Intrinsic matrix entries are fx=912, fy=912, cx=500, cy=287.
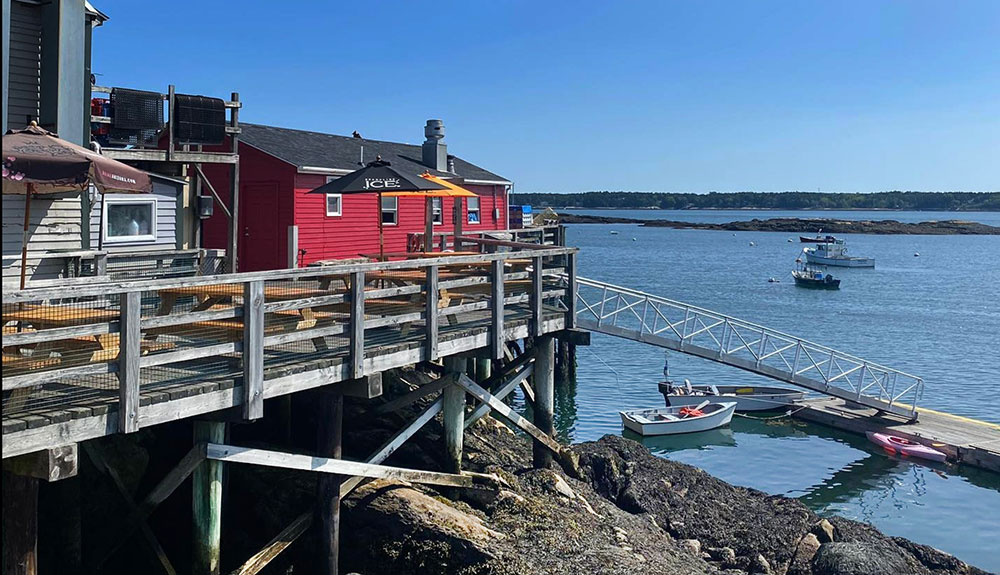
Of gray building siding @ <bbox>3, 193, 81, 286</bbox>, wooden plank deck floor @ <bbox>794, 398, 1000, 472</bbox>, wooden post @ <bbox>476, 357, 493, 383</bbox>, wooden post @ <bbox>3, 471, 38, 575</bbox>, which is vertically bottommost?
wooden plank deck floor @ <bbox>794, 398, 1000, 472</bbox>

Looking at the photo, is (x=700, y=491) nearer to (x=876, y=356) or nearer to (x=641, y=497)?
(x=641, y=497)

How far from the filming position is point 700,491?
54.8 feet

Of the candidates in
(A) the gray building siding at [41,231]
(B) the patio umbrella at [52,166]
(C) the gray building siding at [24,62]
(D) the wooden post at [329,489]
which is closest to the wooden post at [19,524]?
(B) the patio umbrella at [52,166]

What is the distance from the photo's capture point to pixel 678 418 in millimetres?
26172

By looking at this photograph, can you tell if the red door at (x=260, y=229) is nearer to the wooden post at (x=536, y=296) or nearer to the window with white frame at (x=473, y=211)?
the wooden post at (x=536, y=296)

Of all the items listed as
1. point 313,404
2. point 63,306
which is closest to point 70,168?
point 63,306

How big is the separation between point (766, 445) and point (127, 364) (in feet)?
70.7

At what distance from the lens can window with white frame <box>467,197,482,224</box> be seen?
1047 inches

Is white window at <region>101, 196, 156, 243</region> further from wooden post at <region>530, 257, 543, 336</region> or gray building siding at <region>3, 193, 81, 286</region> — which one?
wooden post at <region>530, 257, 543, 336</region>

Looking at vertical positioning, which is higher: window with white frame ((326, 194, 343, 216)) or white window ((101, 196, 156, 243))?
window with white frame ((326, 194, 343, 216))

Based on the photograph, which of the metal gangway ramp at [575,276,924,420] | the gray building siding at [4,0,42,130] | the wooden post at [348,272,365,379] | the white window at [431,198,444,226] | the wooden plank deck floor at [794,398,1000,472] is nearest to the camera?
the wooden post at [348,272,365,379]

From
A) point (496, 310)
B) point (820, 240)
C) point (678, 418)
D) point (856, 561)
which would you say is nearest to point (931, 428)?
point (678, 418)

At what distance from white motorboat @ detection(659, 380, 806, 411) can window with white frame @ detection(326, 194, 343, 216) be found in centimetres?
1287

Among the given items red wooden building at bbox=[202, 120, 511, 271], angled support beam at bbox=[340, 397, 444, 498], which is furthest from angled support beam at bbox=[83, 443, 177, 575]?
red wooden building at bbox=[202, 120, 511, 271]
